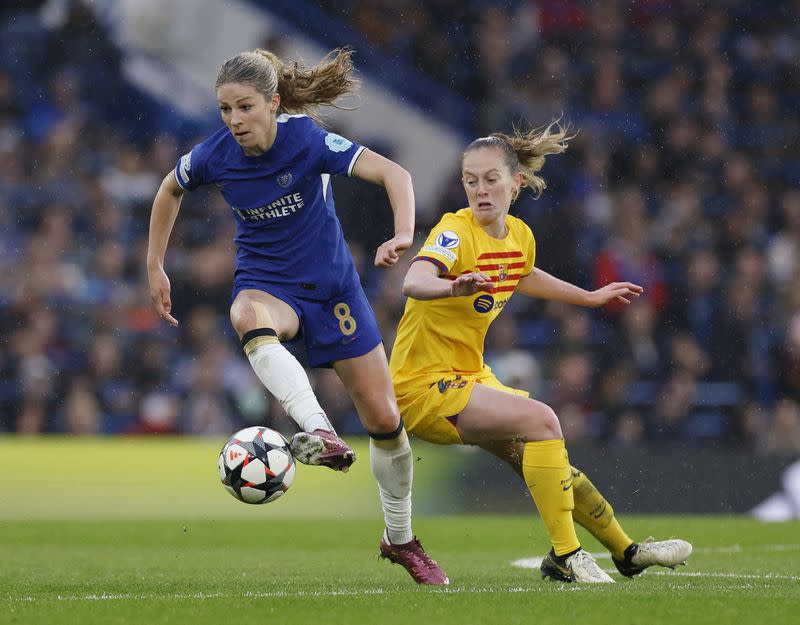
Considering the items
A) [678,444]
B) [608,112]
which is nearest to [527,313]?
[678,444]

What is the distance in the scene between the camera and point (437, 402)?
644 cm

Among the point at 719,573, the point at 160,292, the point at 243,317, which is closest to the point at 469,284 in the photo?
the point at 243,317

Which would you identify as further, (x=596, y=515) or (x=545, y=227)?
(x=545, y=227)

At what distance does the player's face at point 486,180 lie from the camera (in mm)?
6508

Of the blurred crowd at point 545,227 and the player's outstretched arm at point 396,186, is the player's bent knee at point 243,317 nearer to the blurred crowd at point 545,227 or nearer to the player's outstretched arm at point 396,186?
the player's outstretched arm at point 396,186

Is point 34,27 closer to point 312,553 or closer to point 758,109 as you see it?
point 758,109

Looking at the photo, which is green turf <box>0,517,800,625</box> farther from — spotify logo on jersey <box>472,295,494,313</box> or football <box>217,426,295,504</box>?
spotify logo on jersey <box>472,295,494,313</box>

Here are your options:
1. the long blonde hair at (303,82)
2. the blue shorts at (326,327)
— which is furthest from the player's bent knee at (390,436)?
the long blonde hair at (303,82)

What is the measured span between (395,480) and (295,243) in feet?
4.05

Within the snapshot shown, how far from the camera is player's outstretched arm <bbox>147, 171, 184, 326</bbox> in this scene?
6.52m

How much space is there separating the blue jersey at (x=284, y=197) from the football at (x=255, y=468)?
803mm

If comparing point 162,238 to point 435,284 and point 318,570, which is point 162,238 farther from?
point 318,570

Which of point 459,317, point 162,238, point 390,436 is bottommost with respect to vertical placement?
point 390,436

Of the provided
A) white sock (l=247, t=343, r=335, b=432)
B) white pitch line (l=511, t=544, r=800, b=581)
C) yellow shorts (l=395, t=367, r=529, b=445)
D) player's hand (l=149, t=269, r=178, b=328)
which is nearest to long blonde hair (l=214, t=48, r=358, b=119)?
player's hand (l=149, t=269, r=178, b=328)
